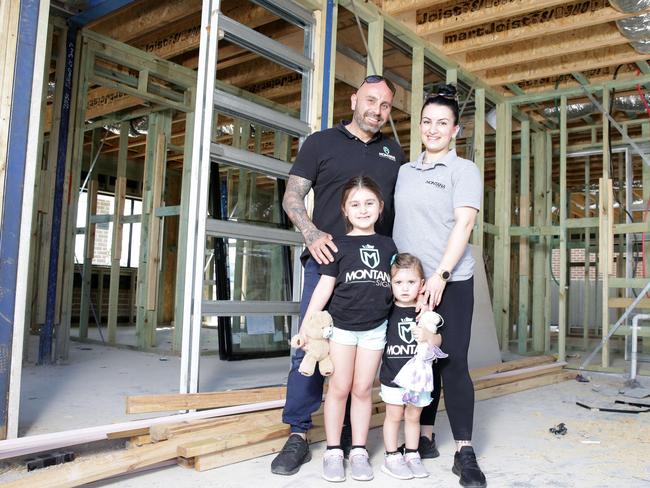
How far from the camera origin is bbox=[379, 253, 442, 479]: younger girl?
199 cm

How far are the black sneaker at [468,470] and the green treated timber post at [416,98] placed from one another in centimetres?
279

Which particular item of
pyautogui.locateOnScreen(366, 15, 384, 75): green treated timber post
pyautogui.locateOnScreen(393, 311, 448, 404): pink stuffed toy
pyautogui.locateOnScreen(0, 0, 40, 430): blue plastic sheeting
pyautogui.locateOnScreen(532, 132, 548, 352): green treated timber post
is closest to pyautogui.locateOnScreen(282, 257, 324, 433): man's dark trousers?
pyautogui.locateOnScreen(393, 311, 448, 404): pink stuffed toy

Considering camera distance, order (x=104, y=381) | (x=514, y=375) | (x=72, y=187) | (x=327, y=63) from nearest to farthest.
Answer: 1. (x=327, y=63)
2. (x=104, y=381)
3. (x=514, y=375)
4. (x=72, y=187)

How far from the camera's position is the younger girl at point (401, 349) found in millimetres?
1990

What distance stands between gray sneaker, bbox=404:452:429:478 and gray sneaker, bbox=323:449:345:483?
0.25 meters

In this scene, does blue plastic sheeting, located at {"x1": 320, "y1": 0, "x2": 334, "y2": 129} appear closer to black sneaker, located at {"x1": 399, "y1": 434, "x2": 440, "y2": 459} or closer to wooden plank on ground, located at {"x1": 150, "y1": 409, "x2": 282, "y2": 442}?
wooden plank on ground, located at {"x1": 150, "y1": 409, "x2": 282, "y2": 442}

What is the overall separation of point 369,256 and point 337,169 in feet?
1.39

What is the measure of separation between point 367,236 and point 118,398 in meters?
2.00

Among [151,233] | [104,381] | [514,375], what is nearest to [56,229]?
[104,381]

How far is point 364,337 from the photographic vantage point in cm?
201

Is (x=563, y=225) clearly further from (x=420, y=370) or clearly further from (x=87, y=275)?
(x=87, y=275)

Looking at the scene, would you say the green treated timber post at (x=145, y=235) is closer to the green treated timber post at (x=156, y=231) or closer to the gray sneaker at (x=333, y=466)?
the green treated timber post at (x=156, y=231)

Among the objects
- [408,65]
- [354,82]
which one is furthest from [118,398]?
[408,65]

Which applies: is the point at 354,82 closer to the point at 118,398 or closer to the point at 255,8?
the point at 255,8
